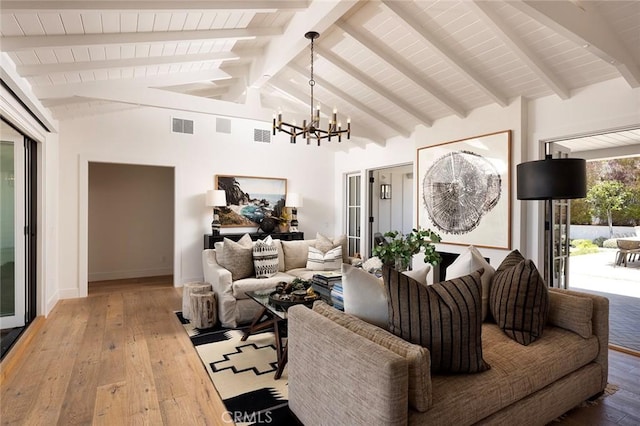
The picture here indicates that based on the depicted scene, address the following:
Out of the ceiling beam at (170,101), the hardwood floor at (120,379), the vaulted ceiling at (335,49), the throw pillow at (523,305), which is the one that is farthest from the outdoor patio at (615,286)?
the ceiling beam at (170,101)

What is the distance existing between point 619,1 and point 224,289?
4.11 m

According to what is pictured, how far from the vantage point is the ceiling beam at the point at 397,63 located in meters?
→ 3.33

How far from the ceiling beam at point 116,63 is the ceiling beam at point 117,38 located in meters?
0.48

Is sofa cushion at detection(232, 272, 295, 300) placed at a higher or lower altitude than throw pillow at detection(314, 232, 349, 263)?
lower

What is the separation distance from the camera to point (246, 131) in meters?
6.16

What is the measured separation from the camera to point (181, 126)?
5.66m

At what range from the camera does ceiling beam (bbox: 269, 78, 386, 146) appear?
187 inches

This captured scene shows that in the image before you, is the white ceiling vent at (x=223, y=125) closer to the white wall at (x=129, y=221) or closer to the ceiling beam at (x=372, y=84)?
the white wall at (x=129, y=221)

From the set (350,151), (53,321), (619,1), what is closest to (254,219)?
(350,151)

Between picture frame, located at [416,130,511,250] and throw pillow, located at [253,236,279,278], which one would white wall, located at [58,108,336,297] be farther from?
picture frame, located at [416,130,511,250]

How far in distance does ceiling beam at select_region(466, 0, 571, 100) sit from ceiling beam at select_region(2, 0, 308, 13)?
145 cm

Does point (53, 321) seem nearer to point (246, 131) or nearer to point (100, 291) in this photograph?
point (100, 291)

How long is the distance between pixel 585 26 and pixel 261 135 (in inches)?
190

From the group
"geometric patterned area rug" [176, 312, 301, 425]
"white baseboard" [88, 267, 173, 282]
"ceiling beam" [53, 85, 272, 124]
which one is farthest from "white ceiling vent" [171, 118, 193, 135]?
"geometric patterned area rug" [176, 312, 301, 425]
